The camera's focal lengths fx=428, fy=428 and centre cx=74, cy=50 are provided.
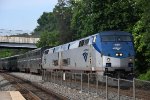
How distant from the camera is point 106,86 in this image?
19.7 metres

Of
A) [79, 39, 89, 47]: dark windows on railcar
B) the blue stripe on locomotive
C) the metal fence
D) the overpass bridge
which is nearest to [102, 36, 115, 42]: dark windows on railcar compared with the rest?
the blue stripe on locomotive

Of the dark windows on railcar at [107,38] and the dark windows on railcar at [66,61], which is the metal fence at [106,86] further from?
the dark windows on railcar at [66,61]

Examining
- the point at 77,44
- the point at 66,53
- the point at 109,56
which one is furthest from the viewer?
the point at 66,53

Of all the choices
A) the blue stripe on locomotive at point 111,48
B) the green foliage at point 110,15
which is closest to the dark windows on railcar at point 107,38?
the blue stripe on locomotive at point 111,48

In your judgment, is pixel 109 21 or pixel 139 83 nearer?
pixel 139 83

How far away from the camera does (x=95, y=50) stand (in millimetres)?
27984

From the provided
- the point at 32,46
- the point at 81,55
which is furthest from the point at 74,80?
the point at 32,46

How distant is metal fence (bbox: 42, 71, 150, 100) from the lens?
1498 cm

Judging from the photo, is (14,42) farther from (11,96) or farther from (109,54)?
(11,96)

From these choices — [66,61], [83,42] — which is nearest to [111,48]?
[83,42]

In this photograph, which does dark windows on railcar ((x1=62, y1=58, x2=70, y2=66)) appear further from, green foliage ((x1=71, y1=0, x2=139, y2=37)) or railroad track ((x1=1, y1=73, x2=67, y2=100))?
green foliage ((x1=71, y1=0, x2=139, y2=37))

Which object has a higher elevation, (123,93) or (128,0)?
(128,0)

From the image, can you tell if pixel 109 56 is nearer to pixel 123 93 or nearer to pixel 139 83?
pixel 123 93

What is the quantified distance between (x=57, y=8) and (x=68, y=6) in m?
2.51
